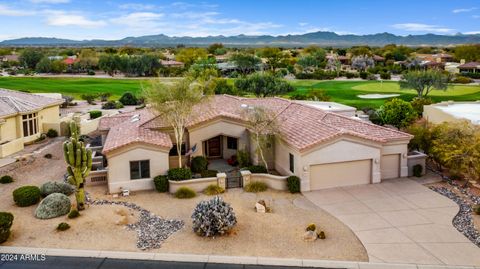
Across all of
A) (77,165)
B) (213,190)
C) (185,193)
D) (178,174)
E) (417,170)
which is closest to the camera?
(77,165)

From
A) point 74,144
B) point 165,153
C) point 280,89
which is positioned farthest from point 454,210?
point 280,89

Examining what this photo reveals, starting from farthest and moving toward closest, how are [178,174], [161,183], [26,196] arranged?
[178,174]
[161,183]
[26,196]

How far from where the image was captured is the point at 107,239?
68.5 ft

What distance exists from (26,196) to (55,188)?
2.04 metres

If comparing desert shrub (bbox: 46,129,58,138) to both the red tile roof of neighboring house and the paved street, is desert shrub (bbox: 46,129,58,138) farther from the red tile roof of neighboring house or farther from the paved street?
the paved street

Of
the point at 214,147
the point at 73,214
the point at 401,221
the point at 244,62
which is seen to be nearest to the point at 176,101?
the point at 214,147

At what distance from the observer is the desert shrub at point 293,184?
27.5 m

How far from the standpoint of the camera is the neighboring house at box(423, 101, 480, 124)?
1473 inches

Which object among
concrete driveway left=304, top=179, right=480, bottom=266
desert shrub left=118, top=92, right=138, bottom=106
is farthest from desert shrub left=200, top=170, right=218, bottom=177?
desert shrub left=118, top=92, right=138, bottom=106

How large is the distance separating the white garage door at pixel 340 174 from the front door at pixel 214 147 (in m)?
9.59

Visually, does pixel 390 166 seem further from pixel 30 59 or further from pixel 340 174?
pixel 30 59

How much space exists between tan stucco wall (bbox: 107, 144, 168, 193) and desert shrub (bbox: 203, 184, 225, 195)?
2.96 metres

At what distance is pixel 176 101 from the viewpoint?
3025cm

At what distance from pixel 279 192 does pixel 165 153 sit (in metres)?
7.33
